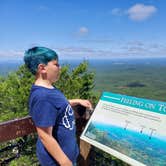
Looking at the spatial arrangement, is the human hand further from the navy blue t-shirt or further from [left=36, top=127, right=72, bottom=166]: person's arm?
the navy blue t-shirt

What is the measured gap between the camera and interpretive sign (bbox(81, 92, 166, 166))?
7.03 feet

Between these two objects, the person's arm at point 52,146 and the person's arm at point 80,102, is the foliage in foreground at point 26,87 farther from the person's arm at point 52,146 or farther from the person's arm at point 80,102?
the person's arm at point 52,146

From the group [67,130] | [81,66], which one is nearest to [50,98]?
[67,130]

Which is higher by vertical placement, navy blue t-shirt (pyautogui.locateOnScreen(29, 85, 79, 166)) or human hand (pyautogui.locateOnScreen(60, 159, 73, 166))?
navy blue t-shirt (pyautogui.locateOnScreen(29, 85, 79, 166))

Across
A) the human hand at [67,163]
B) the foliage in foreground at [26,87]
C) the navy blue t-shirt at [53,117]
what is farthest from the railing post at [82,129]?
the foliage in foreground at [26,87]

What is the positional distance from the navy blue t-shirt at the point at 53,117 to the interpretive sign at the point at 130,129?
0.35 m

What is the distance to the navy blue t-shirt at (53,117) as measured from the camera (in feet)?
6.61

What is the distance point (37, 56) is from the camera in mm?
2088

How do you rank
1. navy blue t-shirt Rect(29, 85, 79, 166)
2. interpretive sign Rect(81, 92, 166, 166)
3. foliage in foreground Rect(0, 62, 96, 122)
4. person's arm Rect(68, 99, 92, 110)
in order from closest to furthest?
1. navy blue t-shirt Rect(29, 85, 79, 166)
2. interpretive sign Rect(81, 92, 166, 166)
3. person's arm Rect(68, 99, 92, 110)
4. foliage in foreground Rect(0, 62, 96, 122)

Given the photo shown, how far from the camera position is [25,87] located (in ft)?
32.3

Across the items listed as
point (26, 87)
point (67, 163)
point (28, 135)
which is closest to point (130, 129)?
point (67, 163)

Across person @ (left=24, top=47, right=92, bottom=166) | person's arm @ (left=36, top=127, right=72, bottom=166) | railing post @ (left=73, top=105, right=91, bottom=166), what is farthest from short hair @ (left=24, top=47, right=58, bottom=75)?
railing post @ (left=73, top=105, right=91, bottom=166)

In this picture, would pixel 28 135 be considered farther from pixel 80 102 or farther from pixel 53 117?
pixel 53 117

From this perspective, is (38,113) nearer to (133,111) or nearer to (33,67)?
(33,67)
